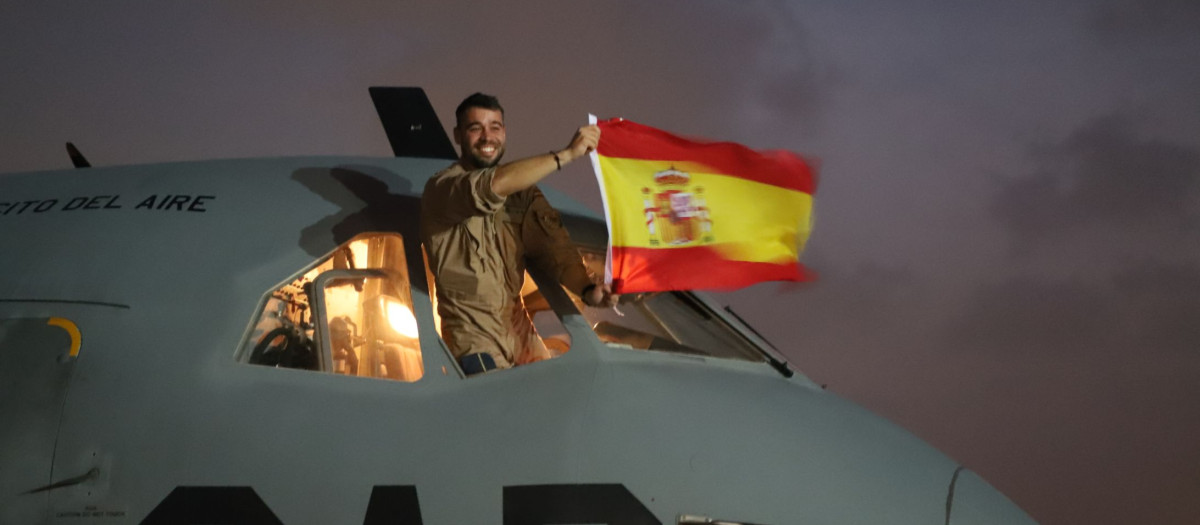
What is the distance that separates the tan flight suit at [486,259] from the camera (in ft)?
19.2

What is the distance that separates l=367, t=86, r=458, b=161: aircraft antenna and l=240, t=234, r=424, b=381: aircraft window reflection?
4.70m

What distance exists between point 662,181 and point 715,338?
1080 millimetres

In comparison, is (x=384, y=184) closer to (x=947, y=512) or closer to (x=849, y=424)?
(x=849, y=424)

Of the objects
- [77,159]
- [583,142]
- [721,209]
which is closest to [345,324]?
[583,142]

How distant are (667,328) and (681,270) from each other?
40 cm

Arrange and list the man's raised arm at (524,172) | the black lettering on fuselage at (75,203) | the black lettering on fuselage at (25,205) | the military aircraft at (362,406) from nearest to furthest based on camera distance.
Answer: the military aircraft at (362,406), the man's raised arm at (524,172), the black lettering on fuselage at (75,203), the black lettering on fuselage at (25,205)

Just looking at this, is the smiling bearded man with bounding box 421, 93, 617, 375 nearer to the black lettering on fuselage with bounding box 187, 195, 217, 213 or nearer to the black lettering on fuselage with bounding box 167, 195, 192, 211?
the black lettering on fuselage with bounding box 187, 195, 217, 213

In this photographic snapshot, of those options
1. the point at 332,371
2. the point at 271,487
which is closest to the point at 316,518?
the point at 271,487

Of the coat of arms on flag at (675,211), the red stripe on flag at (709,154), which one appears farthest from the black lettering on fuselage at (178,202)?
the coat of arms on flag at (675,211)

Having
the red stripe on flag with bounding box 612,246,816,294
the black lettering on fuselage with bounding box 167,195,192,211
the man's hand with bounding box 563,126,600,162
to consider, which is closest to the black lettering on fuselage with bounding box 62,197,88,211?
the black lettering on fuselage with bounding box 167,195,192,211

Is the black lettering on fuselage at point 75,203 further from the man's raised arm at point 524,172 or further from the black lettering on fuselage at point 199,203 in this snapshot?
the man's raised arm at point 524,172

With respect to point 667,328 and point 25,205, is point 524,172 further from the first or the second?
point 25,205

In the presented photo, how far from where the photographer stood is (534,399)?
5461 millimetres

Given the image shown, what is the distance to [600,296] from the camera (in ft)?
20.4
